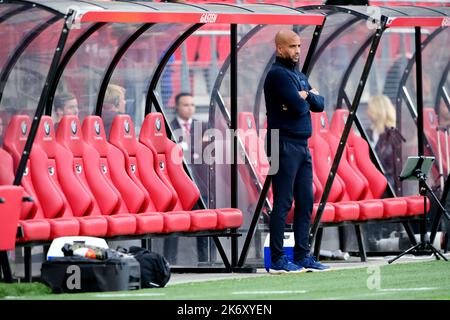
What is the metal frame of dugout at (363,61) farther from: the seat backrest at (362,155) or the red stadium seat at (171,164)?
the red stadium seat at (171,164)

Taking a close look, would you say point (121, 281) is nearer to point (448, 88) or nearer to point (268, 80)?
point (268, 80)

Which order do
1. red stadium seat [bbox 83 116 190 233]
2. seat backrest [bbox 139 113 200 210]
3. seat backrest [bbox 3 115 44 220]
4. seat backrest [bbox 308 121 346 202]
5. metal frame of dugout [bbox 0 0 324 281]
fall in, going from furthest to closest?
seat backrest [bbox 308 121 346 202] < seat backrest [bbox 139 113 200 210] < red stadium seat [bbox 83 116 190 233] < seat backrest [bbox 3 115 44 220] < metal frame of dugout [bbox 0 0 324 281]

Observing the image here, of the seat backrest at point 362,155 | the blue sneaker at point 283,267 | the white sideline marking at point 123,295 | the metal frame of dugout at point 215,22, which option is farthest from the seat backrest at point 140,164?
the white sideline marking at point 123,295

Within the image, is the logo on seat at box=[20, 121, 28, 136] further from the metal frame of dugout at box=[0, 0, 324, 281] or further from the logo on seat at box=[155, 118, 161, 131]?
the logo on seat at box=[155, 118, 161, 131]

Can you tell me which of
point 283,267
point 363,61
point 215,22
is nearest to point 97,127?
point 215,22

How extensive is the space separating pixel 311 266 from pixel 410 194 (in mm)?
3833

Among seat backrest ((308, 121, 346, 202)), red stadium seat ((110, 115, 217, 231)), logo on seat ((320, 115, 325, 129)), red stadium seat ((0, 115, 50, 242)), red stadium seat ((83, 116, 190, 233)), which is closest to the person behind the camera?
red stadium seat ((0, 115, 50, 242))

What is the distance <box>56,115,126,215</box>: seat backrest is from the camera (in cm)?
1745

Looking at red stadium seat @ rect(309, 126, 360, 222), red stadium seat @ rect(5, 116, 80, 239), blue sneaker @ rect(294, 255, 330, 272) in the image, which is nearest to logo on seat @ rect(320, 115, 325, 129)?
red stadium seat @ rect(309, 126, 360, 222)

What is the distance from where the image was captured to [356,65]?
20.7 metres

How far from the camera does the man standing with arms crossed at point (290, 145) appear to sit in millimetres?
16891

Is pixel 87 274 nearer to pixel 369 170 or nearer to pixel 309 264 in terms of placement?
pixel 309 264

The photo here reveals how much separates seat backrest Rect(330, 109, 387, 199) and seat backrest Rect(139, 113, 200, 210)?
7.53 feet
